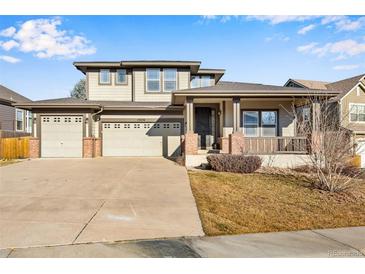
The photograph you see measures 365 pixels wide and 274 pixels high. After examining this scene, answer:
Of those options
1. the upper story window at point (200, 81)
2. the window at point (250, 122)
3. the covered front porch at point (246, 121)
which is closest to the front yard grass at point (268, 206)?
the covered front porch at point (246, 121)

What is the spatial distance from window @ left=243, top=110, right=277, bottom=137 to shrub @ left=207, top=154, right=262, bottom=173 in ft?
15.5

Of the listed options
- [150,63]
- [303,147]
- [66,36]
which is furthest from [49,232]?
[150,63]

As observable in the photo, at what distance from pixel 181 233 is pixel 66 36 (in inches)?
474

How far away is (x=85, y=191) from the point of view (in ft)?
26.2

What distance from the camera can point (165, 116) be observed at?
18172mm

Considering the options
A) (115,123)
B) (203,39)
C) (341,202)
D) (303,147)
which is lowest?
(341,202)

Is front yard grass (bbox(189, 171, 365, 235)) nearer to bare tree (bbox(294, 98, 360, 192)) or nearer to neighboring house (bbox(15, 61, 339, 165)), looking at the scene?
bare tree (bbox(294, 98, 360, 192))

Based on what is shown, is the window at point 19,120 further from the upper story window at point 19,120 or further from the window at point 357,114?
the window at point 357,114

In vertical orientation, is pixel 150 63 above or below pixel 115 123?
above

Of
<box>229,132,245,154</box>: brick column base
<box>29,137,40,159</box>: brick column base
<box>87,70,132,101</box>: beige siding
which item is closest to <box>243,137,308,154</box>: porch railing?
<box>229,132,245,154</box>: brick column base

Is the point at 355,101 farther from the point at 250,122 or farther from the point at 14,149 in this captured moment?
the point at 14,149

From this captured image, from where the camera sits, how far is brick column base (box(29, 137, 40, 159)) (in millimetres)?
16562

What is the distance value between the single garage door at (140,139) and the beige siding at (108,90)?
2.57 metres

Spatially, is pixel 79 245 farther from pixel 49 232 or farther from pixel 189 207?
pixel 189 207
